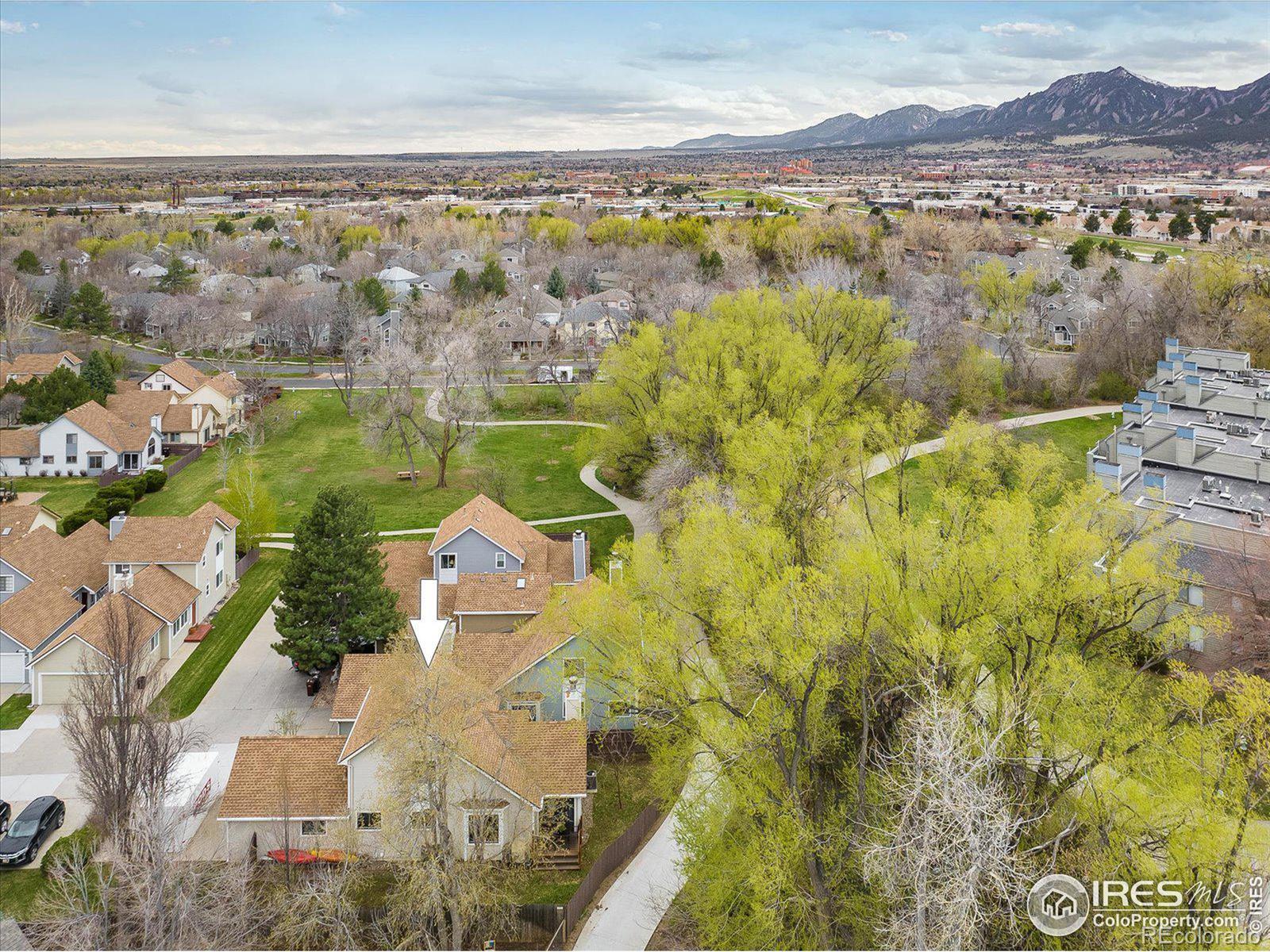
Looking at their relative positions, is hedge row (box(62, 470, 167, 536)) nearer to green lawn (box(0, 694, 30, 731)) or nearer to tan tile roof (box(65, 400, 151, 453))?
tan tile roof (box(65, 400, 151, 453))

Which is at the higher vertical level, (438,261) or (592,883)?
(438,261)

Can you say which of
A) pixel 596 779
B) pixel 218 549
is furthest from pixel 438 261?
pixel 596 779

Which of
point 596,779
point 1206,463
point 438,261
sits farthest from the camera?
point 438,261

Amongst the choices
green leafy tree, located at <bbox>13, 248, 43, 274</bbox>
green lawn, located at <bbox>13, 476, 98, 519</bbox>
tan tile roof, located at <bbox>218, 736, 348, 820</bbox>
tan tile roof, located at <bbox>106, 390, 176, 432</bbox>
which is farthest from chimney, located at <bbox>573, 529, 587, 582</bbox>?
green leafy tree, located at <bbox>13, 248, 43, 274</bbox>

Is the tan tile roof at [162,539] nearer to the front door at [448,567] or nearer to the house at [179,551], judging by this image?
the house at [179,551]

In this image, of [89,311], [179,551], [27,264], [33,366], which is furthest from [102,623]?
[27,264]

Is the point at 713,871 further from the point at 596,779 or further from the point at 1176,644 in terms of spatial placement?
the point at 1176,644

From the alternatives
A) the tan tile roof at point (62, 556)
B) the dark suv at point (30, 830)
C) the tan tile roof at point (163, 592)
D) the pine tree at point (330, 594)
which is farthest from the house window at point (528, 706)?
the tan tile roof at point (62, 556)
